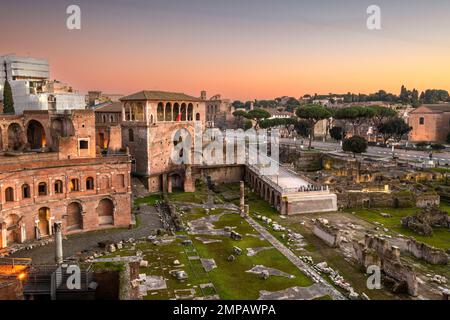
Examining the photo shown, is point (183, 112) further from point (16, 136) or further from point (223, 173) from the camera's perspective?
point (16, 136)

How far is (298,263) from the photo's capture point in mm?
26766

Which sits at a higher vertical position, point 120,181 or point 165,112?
point 165,112

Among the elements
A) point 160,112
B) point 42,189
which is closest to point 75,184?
point 42,189

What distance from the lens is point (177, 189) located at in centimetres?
5275

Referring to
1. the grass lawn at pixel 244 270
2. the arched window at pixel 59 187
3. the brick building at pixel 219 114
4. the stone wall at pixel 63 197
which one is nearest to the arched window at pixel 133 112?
the stone wall at pixel 63 197

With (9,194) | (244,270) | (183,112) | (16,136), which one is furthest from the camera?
(183,112)

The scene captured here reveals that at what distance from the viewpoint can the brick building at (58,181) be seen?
103ft

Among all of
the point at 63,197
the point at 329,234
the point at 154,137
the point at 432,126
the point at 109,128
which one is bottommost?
the point at 329,234

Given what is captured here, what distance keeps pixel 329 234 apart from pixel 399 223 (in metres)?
10.1

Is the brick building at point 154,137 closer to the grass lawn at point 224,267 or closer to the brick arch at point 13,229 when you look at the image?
the grass lawn at point 224,267

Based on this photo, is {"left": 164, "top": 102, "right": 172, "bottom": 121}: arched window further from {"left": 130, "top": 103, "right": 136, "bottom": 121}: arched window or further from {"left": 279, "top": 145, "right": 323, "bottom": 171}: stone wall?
{"left": 279, "top": 145, "right": 323, "bottom": 171}: stone wall

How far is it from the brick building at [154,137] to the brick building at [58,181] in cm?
1125

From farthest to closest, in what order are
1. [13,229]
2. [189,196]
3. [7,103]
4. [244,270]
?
[7,103]
[189,196]
[13,229]
[244,270]

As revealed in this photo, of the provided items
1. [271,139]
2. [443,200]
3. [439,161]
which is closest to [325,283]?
[443,200]
